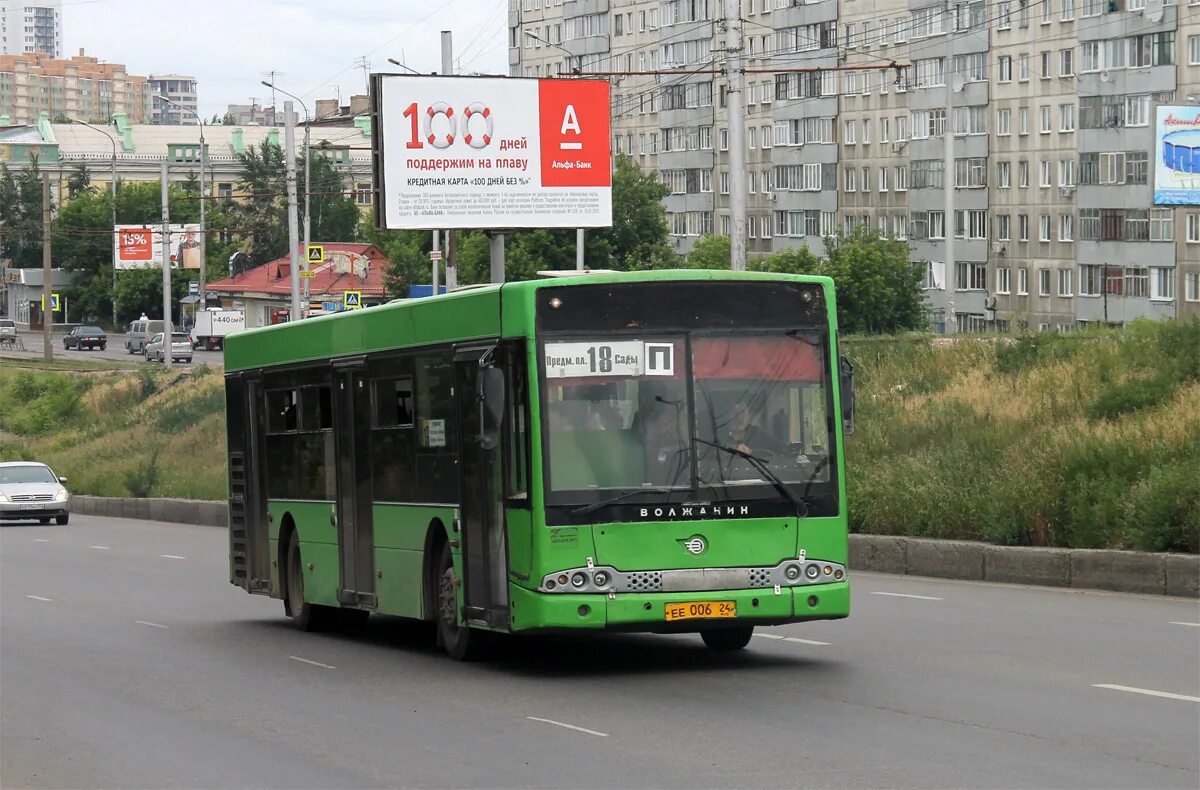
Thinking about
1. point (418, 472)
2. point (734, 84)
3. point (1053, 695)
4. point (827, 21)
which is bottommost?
point (1053, 695)

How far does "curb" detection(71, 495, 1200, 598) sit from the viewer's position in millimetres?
17653

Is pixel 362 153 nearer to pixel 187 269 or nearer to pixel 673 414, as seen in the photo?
pixel 187 269

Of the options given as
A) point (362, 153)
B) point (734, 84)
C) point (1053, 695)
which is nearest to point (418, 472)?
point (1053, 695)

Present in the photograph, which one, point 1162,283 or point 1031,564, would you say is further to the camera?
point 1162,283

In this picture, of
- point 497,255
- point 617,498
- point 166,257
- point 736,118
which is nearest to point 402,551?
point 617,498

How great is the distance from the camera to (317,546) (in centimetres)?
1689

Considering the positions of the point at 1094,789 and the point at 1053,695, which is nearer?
the point at 1094,789

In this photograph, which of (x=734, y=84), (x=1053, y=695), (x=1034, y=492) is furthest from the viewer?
(x=734, y=84)

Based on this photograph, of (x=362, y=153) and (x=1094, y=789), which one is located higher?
(x=362, y=153)

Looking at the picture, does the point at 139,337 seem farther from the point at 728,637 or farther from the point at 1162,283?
the point at 728,637

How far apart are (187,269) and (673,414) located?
120820 mm

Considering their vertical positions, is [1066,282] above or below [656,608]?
above

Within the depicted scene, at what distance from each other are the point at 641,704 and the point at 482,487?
2.25 metres

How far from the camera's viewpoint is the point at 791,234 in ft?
336
